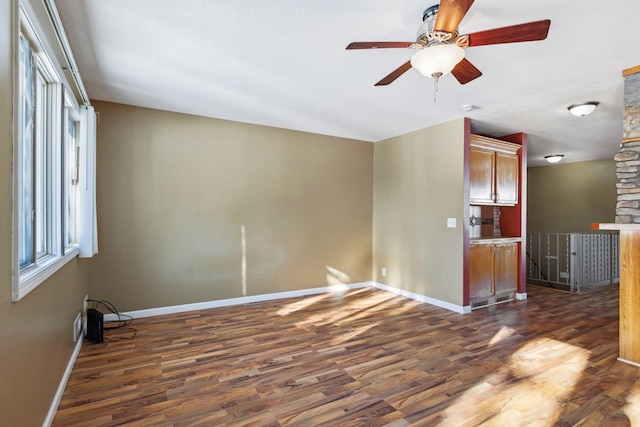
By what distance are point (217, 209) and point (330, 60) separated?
252 cm

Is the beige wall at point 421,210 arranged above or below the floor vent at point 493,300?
above

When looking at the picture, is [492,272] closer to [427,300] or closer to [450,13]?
[427,300]

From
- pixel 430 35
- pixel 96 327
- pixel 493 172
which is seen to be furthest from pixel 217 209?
pixel 493 172

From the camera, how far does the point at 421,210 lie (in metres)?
4.81

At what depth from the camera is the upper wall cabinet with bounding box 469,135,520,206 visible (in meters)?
4.41

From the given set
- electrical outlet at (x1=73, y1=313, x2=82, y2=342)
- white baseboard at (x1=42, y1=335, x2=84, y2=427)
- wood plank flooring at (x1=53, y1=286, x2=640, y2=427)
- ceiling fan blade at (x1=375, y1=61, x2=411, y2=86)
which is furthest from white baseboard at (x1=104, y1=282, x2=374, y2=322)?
ceiling fan blade at (x1=375, y1=61, x2=411, y2=86)

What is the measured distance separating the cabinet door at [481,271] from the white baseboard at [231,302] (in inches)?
69.8

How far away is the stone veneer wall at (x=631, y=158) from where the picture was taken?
273 cm

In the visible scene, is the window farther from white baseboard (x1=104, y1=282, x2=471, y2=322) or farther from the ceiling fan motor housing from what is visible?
the ceiling fan motor housing

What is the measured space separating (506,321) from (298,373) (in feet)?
8.86

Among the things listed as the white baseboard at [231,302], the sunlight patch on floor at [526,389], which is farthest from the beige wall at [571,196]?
the sunlight patch on floor at [526,389]

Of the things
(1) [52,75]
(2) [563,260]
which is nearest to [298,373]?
(1) [52,75]

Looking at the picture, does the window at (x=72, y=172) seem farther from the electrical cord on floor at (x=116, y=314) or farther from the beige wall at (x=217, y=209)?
the electrical cord on floor at (x=116, y=314)

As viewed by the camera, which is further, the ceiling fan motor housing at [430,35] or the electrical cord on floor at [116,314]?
the electrical cord on floor at [116,314]
